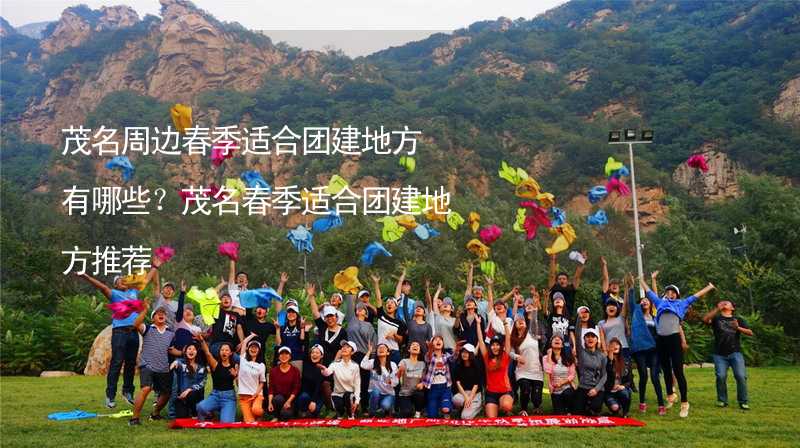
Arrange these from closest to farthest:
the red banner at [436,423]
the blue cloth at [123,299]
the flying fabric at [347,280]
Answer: the red banner at [436,423]
the blue cloth at [123,299]
the flying fabric at [347,280]

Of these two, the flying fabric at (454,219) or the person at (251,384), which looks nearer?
the person at (251,384)

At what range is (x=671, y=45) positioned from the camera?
75250 millimetres

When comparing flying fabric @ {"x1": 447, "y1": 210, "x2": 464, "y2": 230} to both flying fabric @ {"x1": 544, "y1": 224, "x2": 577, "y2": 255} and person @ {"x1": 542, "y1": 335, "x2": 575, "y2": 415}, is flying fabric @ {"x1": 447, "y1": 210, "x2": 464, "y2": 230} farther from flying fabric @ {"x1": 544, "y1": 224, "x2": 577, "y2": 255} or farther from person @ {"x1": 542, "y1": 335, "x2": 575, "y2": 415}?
person @ {"x1": 542, "y1": 335, "x2": 575, "y2": 415}

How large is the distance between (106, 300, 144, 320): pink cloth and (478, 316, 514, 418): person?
4.25m

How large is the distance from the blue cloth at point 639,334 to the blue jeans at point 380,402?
10.0 ft

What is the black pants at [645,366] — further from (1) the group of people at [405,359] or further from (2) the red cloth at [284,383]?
(2) the red cloth at [284,383]

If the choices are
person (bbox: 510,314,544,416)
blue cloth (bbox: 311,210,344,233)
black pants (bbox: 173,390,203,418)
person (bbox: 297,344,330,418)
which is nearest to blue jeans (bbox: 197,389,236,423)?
black pants (bbox: 173,390,203,418)

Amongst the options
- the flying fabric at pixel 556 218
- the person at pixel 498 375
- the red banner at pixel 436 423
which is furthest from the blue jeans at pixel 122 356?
the flying fabric at pixel 556 218

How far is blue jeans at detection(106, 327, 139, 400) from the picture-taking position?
867 centimetres

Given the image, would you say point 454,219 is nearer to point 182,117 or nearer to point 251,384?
point 182,117

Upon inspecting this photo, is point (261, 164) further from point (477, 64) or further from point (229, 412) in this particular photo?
point (229, 412)

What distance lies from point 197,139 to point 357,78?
209 feet

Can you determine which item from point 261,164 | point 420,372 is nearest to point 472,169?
point 261,164

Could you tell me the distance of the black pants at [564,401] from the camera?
8.02 metres
